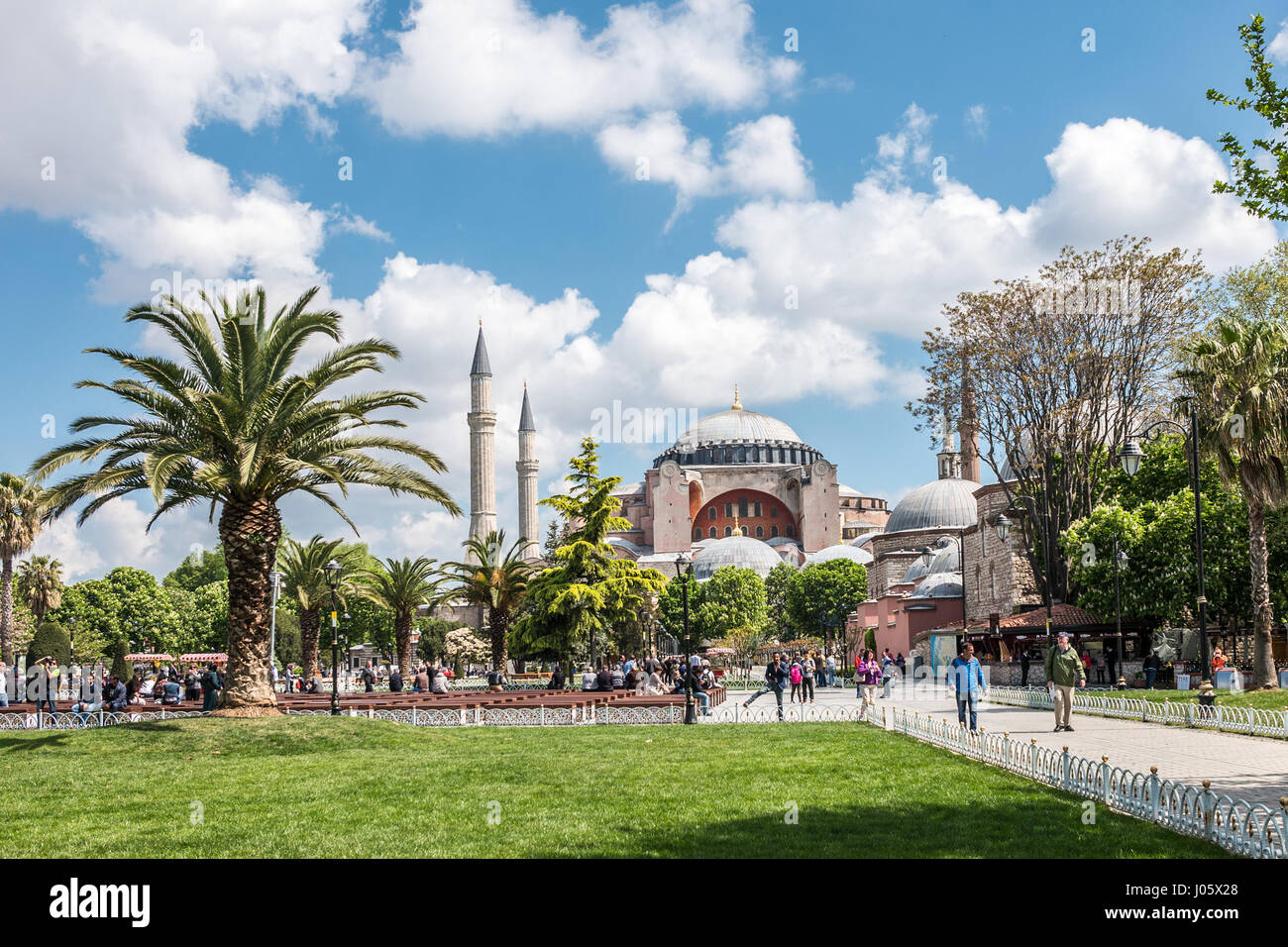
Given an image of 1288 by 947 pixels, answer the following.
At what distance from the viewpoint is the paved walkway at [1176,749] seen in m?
9.52

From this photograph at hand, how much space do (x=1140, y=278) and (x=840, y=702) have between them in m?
13.3

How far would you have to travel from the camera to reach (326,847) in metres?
7.01

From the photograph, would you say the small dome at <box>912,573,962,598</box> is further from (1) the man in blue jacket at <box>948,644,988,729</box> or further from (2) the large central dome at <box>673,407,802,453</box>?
(2) the large central dome at <box>673,407,802,453</box>

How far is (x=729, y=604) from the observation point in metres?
60.3

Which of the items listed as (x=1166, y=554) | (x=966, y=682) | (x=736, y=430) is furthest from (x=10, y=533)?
(x=736, y=430)

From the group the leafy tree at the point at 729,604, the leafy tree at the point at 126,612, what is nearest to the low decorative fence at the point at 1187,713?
the leafy tree at the point at 729,604

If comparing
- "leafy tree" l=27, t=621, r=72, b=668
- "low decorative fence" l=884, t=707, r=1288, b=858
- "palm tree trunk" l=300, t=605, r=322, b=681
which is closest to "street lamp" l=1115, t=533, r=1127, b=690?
"low decorative fence" l=884, t=707, r=1288, b=858

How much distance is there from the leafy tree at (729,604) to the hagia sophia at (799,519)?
5452 mm

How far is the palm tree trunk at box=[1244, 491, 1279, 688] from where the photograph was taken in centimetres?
1881

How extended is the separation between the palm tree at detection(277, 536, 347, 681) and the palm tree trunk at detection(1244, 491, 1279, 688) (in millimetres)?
23368

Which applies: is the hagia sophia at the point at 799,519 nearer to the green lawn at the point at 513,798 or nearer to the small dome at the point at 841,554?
the small dome at the point at 841,554

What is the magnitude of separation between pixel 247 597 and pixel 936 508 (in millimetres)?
56026

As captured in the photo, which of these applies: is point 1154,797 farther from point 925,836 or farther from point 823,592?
point 823,592
